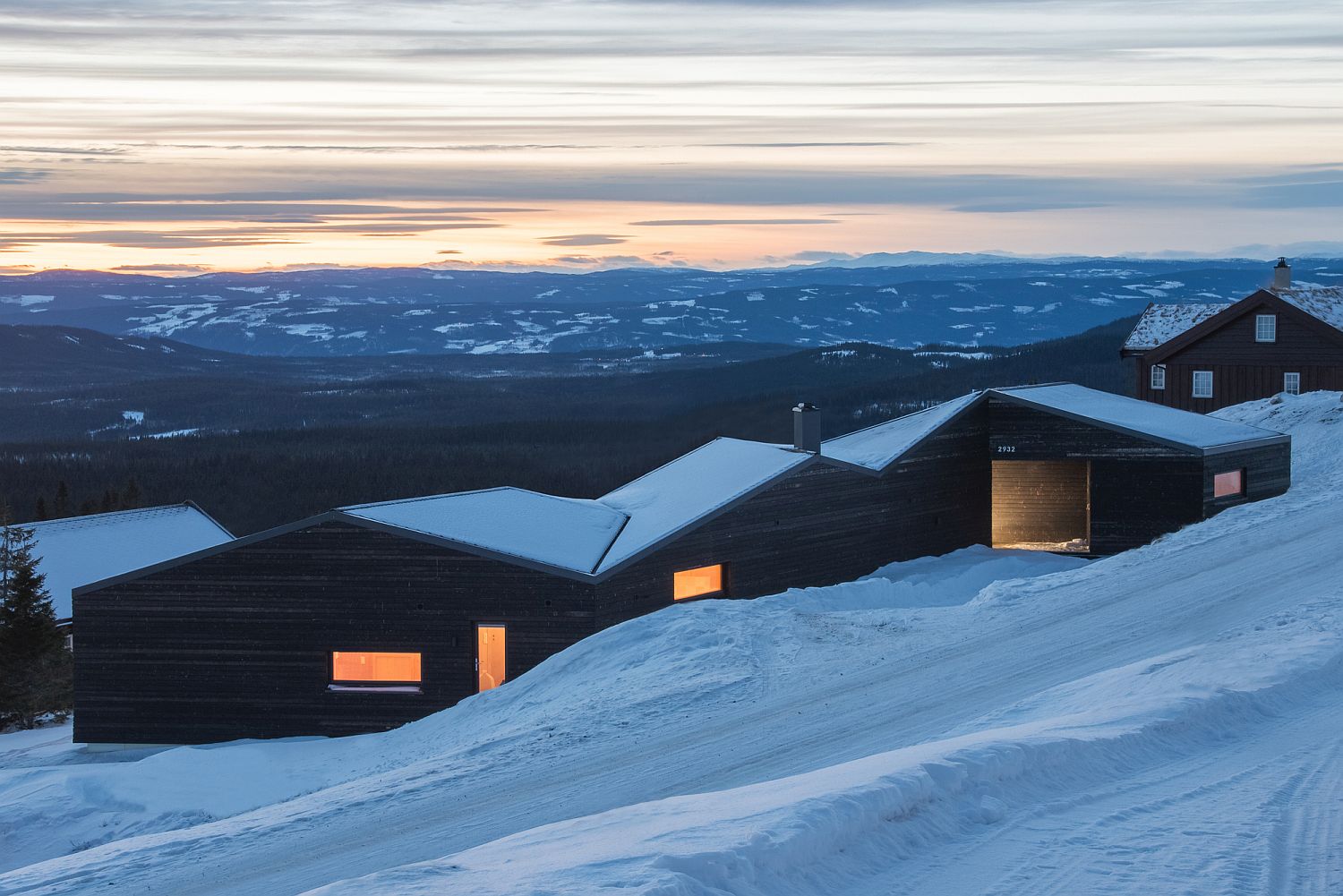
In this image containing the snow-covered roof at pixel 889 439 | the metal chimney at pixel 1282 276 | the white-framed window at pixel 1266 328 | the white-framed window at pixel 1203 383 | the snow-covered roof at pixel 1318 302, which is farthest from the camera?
the white-framed window at pixel 1203 383

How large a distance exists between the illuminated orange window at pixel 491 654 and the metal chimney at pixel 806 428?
339 inches

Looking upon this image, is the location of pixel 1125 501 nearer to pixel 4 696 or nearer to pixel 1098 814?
pixel 1098 814

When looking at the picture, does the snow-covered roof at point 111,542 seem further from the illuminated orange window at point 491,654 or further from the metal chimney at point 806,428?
the metal chimney at point 806,428

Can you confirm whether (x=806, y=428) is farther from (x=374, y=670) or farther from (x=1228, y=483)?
(x=1228, y=483)

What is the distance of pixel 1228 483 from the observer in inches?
1276

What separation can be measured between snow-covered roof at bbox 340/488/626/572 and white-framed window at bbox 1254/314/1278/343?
29233 millimetres

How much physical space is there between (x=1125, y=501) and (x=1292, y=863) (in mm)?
24160

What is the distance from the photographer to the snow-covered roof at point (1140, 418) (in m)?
31.9

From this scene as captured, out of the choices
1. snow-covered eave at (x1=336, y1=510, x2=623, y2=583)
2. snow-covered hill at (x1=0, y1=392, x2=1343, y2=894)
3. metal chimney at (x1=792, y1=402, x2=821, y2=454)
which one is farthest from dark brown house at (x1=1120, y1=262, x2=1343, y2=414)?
snow-covered eave at (x1=336, y1=510, x2=623, y2=583)

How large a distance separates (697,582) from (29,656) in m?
21.5

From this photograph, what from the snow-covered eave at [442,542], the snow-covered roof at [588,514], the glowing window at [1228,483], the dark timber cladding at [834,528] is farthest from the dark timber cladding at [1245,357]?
the snow-covered eave at [442,542]

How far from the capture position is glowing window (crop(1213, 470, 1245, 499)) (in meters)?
32.0

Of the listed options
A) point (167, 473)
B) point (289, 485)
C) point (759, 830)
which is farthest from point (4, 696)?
point (167, 473)

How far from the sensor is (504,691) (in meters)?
21.5
